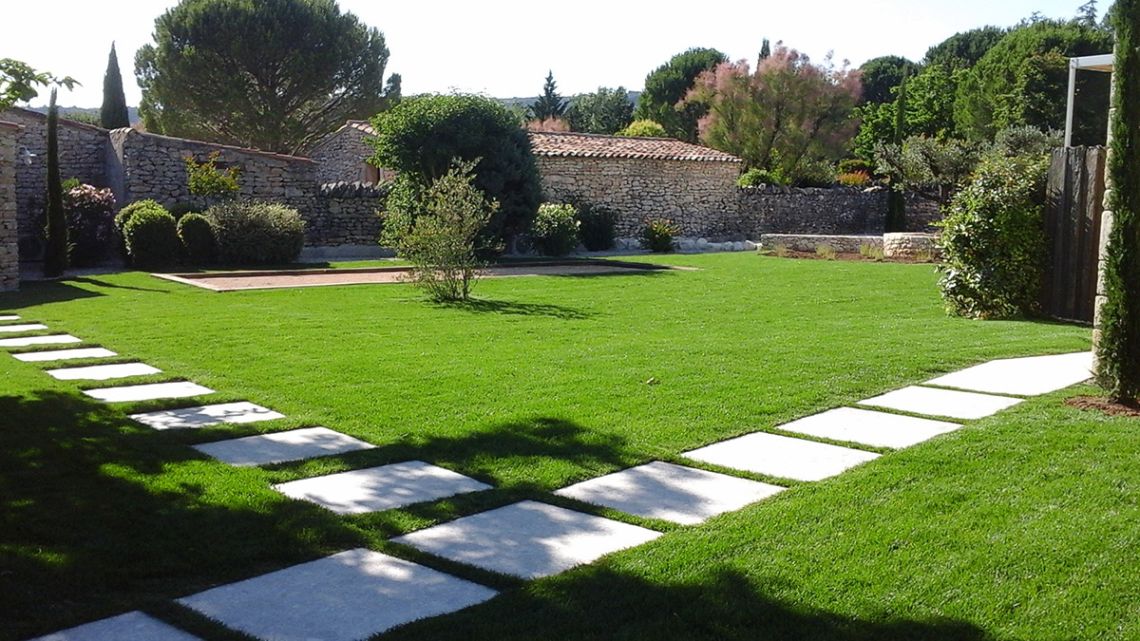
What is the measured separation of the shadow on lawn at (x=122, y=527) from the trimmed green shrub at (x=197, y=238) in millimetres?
13554

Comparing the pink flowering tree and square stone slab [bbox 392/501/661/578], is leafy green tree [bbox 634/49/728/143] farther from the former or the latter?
square stone slab [bbox 392/501/661/578]

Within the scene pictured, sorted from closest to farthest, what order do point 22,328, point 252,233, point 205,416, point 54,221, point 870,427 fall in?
point 870,427 → point 205,416 → point 22,328 → point 54,221 → point 252,233

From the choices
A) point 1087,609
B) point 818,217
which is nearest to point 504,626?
point 1087,609

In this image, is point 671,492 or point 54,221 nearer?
point 671,492

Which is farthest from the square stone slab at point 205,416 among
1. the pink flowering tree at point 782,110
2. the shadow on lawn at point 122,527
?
the pink flowering tree at point 782,110

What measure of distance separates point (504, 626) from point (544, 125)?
44646 millimetres

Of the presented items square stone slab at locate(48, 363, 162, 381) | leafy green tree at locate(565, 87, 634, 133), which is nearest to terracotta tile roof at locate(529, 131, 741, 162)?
square stone slab at locate(48, 363, 162, 381)

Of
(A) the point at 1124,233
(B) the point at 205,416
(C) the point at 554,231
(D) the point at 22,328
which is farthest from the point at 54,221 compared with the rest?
(A) the point at 1124,233

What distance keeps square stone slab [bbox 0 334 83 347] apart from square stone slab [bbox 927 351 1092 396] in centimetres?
767

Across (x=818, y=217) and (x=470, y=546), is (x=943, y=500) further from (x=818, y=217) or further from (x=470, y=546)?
(x=818, y=217)

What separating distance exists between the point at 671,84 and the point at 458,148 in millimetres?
38565

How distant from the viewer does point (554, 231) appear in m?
22.1

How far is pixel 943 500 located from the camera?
424cm

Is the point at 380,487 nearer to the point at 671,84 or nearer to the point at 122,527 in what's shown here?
the point at 122,527
